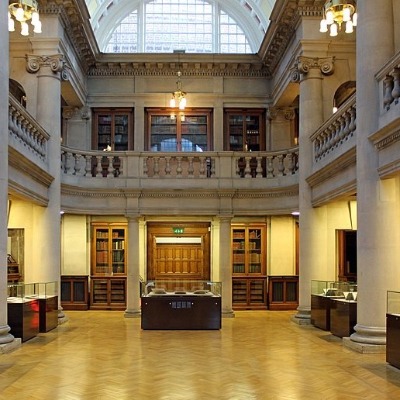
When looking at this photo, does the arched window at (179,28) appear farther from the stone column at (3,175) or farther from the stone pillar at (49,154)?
the stone column at (3,175)

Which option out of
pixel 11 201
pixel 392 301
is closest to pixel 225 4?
pixel 11 201

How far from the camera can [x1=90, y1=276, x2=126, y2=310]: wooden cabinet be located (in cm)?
1856

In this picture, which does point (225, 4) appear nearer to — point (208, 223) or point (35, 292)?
point (208, 223)

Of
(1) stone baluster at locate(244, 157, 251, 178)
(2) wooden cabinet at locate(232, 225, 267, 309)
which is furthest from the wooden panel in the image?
(1) stone baluster at locate(244, 157, 251, 178)

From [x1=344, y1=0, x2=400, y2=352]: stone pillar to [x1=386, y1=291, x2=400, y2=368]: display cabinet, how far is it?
34.6 inches

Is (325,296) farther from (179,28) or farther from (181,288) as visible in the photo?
(179,28)

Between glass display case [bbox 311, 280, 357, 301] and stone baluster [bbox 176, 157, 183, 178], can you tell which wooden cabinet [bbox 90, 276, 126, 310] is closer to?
stone baluster [bbox 176, 157, 183, 178]

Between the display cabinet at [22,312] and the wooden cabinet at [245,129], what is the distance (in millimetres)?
8345

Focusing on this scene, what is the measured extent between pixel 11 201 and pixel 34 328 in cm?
338

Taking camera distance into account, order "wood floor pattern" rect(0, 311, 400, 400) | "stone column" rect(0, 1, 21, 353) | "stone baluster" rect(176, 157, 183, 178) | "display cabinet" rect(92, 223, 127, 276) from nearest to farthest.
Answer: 1. "wood floor pattern" rect(0, 311, 400, 400)
2. "stone column" rect(0, 1, 21, 353)
3. "stone baluster" rect(176, 157, 183, 178)
4. "display cabinet" rect(92, 223, 127, 276)

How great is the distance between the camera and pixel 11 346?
1059cm

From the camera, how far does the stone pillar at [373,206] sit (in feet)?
33.4

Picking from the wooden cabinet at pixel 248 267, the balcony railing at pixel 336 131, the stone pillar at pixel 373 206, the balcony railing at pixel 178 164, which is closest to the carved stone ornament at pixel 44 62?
the balcony railing at pixel 178 164

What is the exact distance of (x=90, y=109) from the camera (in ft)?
61.2
